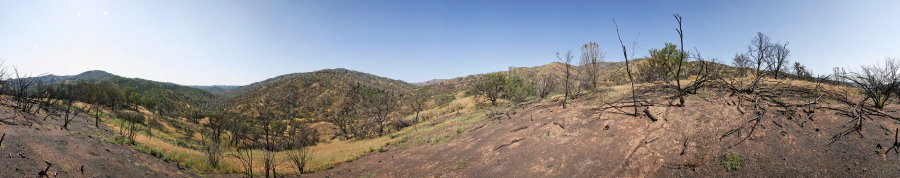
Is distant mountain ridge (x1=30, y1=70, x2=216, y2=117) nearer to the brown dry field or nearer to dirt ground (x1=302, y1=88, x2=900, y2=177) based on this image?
the brown dry field

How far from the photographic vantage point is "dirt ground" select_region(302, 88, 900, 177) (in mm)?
5980

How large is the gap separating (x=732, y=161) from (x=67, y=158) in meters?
16.5

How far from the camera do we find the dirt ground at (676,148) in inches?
235

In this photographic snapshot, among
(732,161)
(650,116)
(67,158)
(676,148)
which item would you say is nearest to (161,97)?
(67,158)

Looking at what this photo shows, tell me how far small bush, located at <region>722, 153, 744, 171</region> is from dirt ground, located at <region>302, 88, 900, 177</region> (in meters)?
0.08

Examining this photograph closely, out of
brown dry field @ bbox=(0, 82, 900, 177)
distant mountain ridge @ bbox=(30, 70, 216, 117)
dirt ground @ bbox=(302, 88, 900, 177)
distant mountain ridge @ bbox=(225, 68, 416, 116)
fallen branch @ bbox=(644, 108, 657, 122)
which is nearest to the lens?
dirt ground @ bbox=(302, 88, 900, 177)

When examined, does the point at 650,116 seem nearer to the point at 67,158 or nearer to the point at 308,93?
the point at 67,158

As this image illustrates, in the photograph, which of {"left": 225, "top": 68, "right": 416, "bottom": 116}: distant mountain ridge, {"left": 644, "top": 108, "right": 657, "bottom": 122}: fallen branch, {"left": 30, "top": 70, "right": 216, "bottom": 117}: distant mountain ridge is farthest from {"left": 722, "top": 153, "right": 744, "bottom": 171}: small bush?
{"left": 225, "top": 68, "right": 416, "bottom": 116}: distant mountain ridge

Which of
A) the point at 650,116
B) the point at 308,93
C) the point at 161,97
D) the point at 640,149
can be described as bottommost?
the point at 161,97

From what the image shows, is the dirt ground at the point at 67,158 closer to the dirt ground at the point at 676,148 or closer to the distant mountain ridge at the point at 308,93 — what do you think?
the dirt ground at the point at 676,148

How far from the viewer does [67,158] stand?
9.15 metres

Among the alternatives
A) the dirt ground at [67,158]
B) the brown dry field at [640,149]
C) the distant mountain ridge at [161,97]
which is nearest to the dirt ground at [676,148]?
the brown dry field at [640,149]

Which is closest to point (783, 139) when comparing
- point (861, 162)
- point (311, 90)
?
point (861, 162)

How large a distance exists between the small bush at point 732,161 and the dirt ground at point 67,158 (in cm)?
1503
